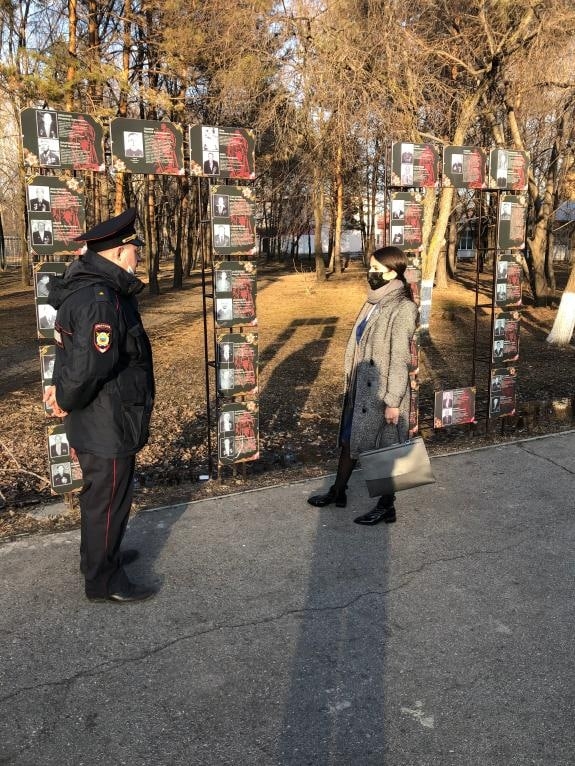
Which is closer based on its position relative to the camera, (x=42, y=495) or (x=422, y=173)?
(x=42, y=495)

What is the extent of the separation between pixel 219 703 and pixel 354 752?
1.89ft

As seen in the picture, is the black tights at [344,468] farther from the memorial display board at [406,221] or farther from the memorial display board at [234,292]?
the memorial display board at [406,221]

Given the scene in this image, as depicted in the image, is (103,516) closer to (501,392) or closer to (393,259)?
(393,259)

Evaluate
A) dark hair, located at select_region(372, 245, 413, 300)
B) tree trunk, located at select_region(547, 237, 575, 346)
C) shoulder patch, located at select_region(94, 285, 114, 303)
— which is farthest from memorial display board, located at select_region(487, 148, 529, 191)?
tree trunk, located at select_region(547, 237, 575, 346)

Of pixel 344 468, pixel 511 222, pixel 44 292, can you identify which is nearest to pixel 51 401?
pixel 44 292

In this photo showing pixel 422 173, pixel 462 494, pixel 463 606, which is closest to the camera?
pixel 463 606

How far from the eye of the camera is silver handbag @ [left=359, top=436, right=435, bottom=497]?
4.20m

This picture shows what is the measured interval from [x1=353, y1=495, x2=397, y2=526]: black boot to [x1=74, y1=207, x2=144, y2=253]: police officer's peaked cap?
2.31m

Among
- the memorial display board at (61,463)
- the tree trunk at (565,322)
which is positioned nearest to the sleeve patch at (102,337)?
the memorial display board at (61,463)

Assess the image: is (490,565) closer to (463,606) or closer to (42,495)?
(463,606)

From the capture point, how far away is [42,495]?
5230mm

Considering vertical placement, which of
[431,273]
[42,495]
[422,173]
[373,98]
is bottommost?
[42,495]

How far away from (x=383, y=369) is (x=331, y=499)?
3.49 ft

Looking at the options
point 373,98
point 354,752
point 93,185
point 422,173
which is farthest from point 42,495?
point 93,185
